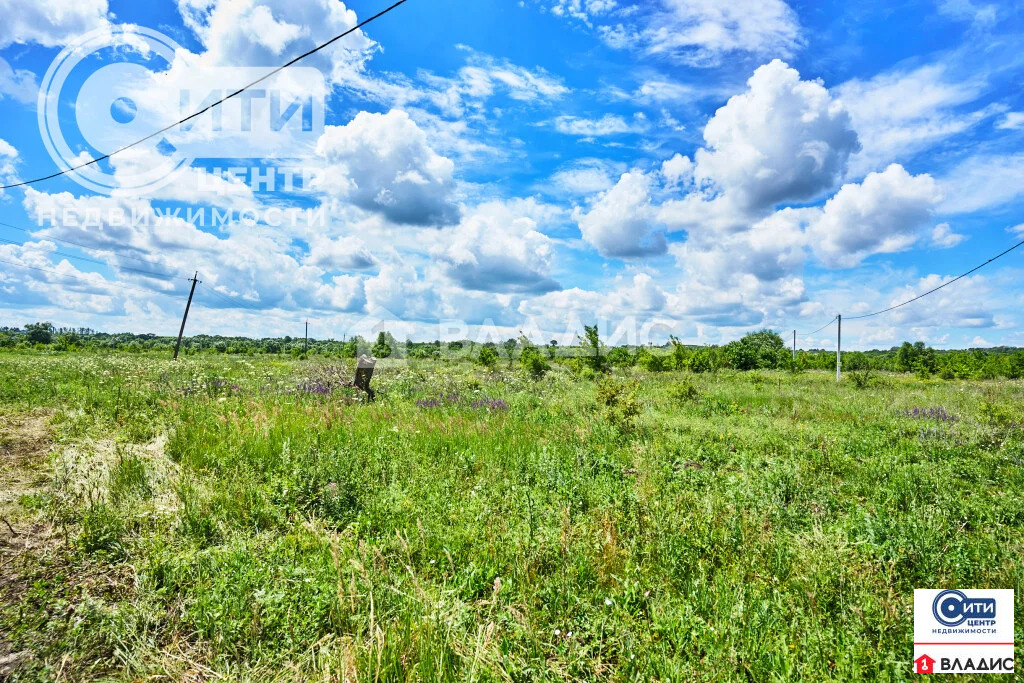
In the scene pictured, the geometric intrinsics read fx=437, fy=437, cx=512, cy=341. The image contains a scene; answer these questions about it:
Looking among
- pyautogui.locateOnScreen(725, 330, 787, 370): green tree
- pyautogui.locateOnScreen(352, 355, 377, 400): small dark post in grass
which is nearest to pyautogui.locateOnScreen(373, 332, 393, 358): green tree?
pyautogui.locateOnScreen(352, 355, 377, 400): small dark post in grass

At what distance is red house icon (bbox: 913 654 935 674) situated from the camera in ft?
9.23

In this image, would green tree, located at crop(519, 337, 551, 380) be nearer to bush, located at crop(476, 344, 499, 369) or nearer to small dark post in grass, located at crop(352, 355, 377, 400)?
bush, located at crop(476, 344, 499, 369)

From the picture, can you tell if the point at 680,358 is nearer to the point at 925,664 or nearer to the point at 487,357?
the point at 487,357

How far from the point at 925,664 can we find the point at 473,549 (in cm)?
327

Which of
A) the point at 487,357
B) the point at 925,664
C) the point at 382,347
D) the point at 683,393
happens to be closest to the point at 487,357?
the point at 487,357

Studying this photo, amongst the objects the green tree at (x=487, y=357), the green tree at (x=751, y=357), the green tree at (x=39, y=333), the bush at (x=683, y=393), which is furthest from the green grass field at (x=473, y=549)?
the green tree at (x=39, y=333)

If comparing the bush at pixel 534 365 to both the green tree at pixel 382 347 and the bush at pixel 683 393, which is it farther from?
the green tree at pixel 382 347

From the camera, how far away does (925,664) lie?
285 centimetres

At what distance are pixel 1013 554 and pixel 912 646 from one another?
8.20ft

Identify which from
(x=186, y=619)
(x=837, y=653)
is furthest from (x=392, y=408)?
(x=837, y=653)

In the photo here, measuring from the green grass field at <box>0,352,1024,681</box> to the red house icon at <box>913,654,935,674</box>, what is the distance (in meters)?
0.08

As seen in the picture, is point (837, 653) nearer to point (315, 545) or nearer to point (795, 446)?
point (315, 545)

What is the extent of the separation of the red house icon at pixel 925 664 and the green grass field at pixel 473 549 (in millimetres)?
76

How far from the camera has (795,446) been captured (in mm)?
8180
